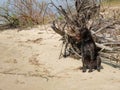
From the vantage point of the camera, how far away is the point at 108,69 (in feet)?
28.0

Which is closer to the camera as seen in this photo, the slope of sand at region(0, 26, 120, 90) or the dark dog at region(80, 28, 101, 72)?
the slope of sand at region(0, 26, 120, 90)

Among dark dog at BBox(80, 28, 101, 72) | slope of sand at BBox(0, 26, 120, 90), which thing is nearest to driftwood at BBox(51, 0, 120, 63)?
dark dog at BBox(80, 28, 101, 72)

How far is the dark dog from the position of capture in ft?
28.0

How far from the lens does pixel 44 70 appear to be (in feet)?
29.0

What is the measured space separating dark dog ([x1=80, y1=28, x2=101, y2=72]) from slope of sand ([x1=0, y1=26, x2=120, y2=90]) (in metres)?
0.23

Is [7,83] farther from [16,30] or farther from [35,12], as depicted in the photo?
[35,12]

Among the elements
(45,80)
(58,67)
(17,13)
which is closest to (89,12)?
(58,67)

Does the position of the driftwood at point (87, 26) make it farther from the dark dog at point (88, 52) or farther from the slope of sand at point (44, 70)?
the slope of sand at point (44, 70)

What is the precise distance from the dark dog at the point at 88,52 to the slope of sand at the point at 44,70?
0.75ft

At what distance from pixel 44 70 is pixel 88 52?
3.68 ft

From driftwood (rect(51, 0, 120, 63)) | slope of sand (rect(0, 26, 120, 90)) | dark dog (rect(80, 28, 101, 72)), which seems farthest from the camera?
driftwood (rect(51, 0, 120, 63))

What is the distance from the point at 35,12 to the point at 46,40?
12.5 ft

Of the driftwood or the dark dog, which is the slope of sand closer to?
the dark dog

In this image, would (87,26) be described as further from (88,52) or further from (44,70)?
(44,70)
